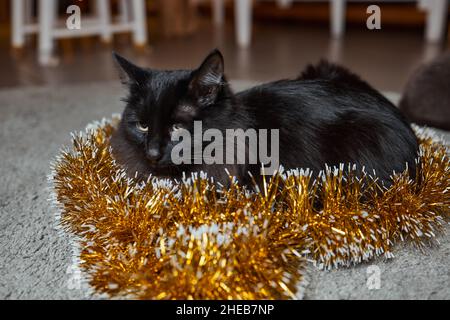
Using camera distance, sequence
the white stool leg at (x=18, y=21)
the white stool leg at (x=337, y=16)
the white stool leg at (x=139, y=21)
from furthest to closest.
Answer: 1. the white stool leg at (x=337, y=16)
2. the white stool leg at (x=139, y=21)
3. the white stool leg at (x=18, y=21)

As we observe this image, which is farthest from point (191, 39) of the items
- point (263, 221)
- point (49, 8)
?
point (263, 221)

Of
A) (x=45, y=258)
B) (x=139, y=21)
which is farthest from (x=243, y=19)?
(x=45, y=258)

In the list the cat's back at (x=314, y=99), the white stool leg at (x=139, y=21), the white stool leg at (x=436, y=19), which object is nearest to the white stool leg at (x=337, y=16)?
the white stool leg at (x=436, y=19)

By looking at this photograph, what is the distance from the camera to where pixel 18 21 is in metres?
2.66

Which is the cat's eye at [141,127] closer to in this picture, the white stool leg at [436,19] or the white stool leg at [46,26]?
the white stool leg at [46,26]

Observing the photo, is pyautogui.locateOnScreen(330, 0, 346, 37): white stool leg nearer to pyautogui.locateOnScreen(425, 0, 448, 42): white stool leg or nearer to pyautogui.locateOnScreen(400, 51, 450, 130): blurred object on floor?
pyautogui.locateOnScreen(425, 0, 448, 42): white stool leg

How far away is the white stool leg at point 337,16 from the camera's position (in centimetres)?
340

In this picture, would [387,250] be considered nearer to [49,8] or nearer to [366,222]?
[366,222]

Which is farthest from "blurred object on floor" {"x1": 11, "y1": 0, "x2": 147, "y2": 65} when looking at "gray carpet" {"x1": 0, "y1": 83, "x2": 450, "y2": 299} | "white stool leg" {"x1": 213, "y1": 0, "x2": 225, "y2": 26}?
"white stool leg" {"x1": 213, "y1": 0, "x2": 225, "y2": 26}

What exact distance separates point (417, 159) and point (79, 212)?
64 cm

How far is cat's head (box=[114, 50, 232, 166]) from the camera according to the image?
0.75 m

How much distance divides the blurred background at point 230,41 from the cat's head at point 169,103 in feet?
4.44

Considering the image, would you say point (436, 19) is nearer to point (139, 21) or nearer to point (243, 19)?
point (243, 19)

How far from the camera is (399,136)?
88cm
